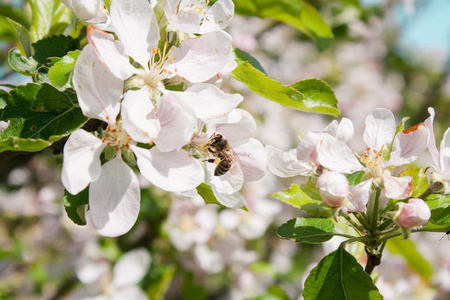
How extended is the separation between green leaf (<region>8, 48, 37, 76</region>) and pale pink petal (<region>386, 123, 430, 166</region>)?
2.40ft

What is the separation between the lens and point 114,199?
2.51 feet

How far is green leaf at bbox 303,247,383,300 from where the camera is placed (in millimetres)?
839

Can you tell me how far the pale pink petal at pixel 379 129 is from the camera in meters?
0.92

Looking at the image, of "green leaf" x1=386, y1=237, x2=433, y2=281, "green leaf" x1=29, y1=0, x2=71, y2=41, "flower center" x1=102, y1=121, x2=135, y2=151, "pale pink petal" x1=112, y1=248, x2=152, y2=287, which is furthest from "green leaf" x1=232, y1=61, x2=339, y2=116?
"pale pink petal" x1=112, y1=248, x2=152, y2=287

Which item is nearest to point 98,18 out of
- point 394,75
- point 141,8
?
point 141,8

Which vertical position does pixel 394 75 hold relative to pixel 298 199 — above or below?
below

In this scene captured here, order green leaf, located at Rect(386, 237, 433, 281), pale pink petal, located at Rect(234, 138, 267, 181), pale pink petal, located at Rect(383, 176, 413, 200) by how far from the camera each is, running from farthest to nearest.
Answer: green leaf, located at Rect(386, 237, 433, 281) → pale pink petal, located at Rect(234, 138, 267, 181) → pale pink petal, located at Rect(383, 176, 413, 200)

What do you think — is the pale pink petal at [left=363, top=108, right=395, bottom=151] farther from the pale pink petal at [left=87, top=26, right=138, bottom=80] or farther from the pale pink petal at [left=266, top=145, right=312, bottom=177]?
the pale pink petal at [left=87, top=26, right=138, bottom=80]

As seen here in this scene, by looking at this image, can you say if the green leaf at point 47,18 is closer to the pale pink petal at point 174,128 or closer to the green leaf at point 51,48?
the green leaf at point 51,48

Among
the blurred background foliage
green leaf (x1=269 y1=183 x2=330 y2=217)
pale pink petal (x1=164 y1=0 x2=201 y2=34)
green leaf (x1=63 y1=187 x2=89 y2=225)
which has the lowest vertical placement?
the blurred background foliage

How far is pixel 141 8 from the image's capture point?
0.79 metres

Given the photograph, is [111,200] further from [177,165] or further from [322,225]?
[322,225]

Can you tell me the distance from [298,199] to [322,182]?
0.34 feet

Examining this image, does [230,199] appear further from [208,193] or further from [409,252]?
[409,252]
